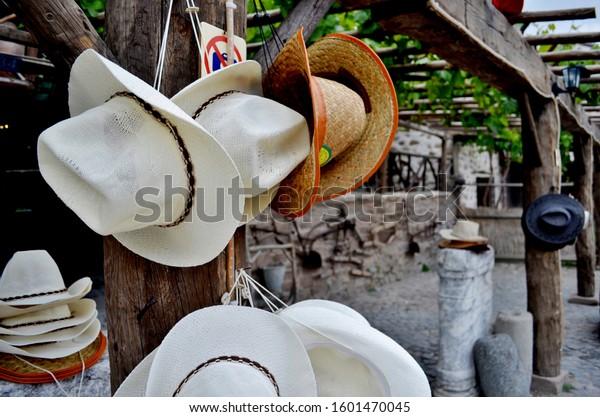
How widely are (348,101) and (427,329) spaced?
192 inches

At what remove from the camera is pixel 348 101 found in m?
1.19

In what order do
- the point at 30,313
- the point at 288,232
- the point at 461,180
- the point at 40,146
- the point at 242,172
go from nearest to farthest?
the point at 40,146 < the point at 242,172 < the point at 30,313 < the point at 288,232 < the point at 461,180

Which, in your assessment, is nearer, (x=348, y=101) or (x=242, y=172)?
(x=242, y=172)

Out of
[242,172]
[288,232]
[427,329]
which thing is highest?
[242,172]

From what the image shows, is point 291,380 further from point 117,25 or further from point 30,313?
point 30,313

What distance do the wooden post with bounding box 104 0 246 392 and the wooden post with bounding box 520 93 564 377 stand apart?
12.1ft

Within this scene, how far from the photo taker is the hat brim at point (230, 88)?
0.98 m

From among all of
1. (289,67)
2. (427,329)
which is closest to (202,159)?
(289,67)

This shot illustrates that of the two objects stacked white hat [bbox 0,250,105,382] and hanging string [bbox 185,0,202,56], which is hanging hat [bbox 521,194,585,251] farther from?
hanging string [bbox 185,0,202,56]

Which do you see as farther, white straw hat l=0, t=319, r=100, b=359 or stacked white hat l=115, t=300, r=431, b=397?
white straw hat l=0, t=319, r=100, b=359

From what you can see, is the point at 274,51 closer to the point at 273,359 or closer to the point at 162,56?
the point at 162,56

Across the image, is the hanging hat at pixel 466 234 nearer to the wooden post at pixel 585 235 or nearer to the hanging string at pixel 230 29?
the hanging string at pixel 230 29

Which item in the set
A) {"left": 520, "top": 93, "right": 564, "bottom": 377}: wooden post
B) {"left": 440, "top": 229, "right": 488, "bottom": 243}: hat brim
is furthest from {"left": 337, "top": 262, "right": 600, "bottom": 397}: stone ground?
{"left": 440, "top": 229, "right": 488, "bottom": 243}: hat brim

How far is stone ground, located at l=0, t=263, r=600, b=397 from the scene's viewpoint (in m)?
2.10
